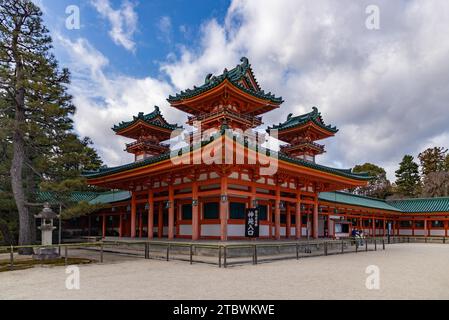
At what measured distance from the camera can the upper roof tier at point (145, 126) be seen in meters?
28.7

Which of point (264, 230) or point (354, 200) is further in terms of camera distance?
point (354, 200)

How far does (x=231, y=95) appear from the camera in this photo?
21.5m

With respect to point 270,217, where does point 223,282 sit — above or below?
below

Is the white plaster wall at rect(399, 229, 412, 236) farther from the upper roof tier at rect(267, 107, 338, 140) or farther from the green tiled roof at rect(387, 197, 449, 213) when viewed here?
the upper roof tier at rect(267, 107, 338, 140)

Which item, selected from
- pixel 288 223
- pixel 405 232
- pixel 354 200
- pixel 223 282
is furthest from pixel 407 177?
pixel 223 282

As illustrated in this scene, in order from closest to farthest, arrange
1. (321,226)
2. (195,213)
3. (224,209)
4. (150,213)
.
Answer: (224,209) → (195,213) → (150,213) → (321,226)

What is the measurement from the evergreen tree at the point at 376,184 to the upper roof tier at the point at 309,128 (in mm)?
37483

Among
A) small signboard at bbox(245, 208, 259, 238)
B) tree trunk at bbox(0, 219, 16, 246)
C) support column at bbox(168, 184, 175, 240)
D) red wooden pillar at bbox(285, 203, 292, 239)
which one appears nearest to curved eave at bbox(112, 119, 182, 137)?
support column at bbox(168, 184, 175, 240)

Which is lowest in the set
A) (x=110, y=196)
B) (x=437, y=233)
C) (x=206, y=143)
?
(x=437, y=233)

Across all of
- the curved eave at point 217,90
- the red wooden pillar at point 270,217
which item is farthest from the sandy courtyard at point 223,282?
the curved eave at point 217,90

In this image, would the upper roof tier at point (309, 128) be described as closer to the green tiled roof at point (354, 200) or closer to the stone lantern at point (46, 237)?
the green tiled roof at point (354, 200)

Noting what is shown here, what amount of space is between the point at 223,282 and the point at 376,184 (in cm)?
6360

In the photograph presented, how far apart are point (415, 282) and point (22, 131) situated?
19538 mm

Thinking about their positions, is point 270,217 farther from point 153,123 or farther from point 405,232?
point 405,232
